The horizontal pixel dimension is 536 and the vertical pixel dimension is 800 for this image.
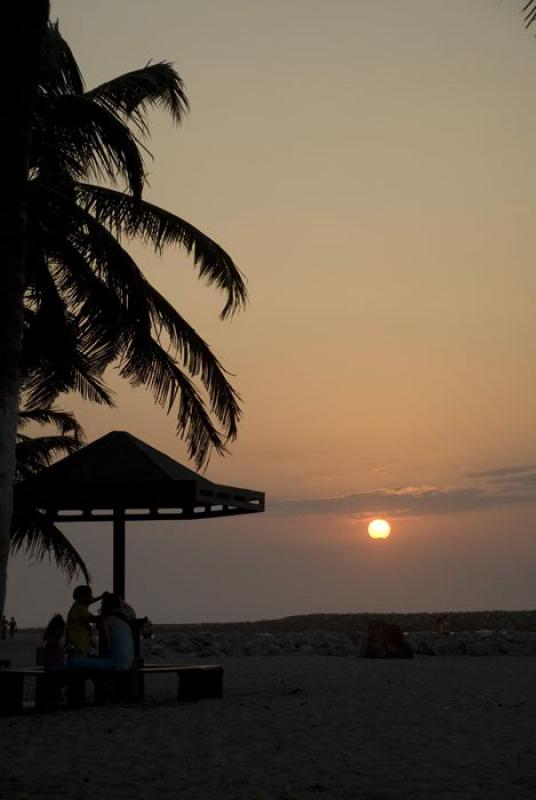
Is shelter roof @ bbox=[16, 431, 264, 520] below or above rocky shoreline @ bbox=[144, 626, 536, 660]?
above

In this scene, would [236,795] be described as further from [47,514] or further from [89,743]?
[47,514]

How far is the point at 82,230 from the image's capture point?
15172mm

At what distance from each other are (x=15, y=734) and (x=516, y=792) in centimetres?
482

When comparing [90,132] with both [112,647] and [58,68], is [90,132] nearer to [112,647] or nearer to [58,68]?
[58,68]

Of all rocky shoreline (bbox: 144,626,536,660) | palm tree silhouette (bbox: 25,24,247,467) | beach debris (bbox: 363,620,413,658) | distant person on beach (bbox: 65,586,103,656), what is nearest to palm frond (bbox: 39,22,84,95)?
palm tree silhouette (bbox: 25,24,247,467)

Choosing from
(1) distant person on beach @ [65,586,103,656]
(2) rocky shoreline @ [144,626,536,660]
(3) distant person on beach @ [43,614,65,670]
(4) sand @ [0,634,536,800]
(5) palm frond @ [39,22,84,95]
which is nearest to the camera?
(4) sand @ [0,634,536,800]

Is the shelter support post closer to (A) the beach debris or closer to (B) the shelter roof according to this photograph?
(B) the shelter roof

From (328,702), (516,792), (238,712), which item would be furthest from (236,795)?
(328,702)

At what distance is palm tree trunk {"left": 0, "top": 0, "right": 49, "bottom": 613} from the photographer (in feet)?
39.0

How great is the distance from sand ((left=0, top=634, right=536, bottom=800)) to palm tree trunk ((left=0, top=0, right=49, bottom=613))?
11.8 feet

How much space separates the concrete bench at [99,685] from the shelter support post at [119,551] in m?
1.45

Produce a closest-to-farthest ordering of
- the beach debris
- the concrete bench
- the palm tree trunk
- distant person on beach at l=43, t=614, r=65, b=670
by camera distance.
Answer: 1. the palm tree trunk
2. the concrete bench
3. distant person on beach at l=43, t=614, r=65, b=670
4. the beach debris

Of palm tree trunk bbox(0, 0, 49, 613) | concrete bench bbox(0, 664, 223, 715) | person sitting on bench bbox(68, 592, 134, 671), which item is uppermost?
palm tree trunk bbox(0, 0, 49, 613)

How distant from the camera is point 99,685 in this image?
12945 mm
